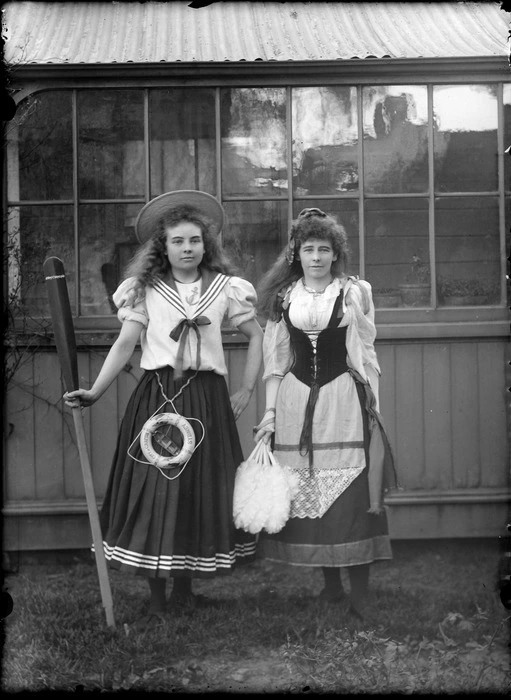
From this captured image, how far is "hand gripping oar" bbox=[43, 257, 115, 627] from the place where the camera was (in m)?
3.91

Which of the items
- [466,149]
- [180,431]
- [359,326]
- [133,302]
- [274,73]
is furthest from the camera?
[466,149]

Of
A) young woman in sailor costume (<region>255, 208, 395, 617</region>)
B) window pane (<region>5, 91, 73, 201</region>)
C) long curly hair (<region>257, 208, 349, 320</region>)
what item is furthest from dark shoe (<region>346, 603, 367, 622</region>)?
window pane (<region>5, 91, 73, 201</region>)

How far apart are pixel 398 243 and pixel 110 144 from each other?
186 centimetres

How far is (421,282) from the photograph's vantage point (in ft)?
16.8

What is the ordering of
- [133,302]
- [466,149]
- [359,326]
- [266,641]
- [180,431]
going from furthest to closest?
[466,149] → [359,326] → [133,302] → [180,431] → [266,641]

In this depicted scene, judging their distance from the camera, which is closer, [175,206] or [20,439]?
[175,206]

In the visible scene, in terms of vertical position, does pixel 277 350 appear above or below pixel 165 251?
below

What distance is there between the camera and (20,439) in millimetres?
5059

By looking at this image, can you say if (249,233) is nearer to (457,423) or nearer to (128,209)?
(128,209)

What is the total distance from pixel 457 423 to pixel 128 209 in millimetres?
2420

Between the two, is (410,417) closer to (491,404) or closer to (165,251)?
(491,404)

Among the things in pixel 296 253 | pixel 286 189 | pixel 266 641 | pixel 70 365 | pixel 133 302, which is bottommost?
pixel 266 641

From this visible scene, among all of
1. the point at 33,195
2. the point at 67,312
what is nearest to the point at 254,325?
the point at 67,312

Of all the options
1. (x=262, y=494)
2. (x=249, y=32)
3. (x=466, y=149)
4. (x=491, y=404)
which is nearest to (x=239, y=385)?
(x=262, y=494)
